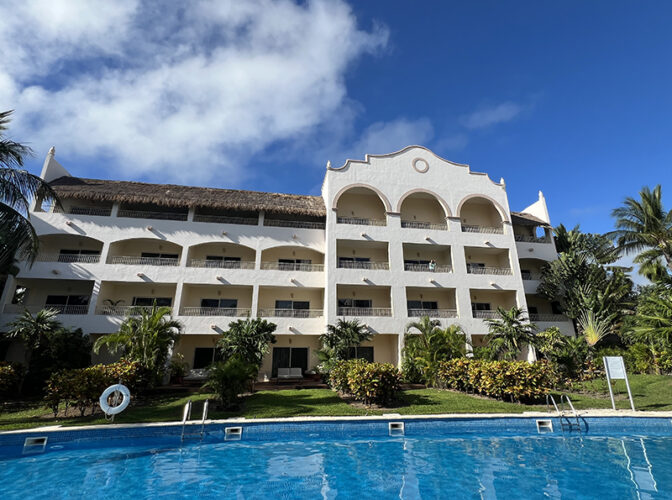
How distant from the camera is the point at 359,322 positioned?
18.1 meters

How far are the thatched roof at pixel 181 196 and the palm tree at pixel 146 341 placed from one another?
7.14 meters

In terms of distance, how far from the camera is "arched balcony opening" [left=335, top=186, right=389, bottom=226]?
22109 millimetres

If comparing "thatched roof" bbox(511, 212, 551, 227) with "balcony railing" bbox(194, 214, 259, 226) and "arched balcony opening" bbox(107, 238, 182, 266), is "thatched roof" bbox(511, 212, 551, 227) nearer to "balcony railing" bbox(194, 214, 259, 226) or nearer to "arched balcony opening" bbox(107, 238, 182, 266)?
"balcony railing" bbox(194, 214, 259, 226)

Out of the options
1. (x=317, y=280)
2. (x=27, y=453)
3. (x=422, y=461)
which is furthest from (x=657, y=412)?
(x=27, y=453)

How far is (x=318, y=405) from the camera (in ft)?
36.7

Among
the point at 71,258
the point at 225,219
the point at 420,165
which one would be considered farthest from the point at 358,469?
the point at 420,165

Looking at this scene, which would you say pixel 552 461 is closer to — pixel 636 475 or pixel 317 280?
pixel 636 475

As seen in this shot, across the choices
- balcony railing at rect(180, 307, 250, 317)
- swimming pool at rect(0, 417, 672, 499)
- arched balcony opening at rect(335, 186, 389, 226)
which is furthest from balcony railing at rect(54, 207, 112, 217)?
swimming pool at rect(0, 417, 672, 499)

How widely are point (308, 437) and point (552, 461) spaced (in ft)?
18.1

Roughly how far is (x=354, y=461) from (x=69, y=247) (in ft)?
66.1

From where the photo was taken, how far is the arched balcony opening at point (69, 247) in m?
18.2

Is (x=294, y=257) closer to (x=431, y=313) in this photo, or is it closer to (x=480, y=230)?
(x=431, y=313)

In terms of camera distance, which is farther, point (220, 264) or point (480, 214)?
point (480, 214)

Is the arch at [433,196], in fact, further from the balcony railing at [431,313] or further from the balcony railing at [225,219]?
the balcony railing at [225,219]
